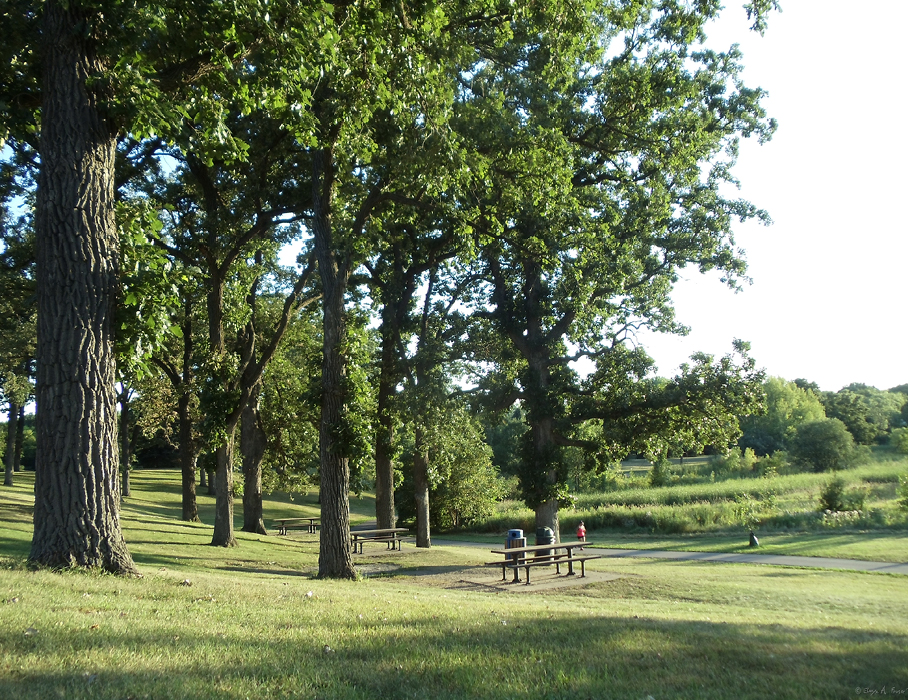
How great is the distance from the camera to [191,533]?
2380 cm

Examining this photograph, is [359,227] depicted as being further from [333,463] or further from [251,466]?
[251,466]

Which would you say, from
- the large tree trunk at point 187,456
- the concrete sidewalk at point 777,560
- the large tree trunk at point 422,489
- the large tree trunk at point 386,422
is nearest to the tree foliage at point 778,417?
the concrete sidewalk at point 777,560

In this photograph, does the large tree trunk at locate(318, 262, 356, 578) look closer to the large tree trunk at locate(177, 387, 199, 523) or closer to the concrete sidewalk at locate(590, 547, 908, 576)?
Result: the concrete sidewalk at locate(590, 547, 908, 576)

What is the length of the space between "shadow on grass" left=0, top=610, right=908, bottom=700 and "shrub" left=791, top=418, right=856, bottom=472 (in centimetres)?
5702

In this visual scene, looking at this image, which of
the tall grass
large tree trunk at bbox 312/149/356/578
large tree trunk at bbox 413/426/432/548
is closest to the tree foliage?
the tall grass

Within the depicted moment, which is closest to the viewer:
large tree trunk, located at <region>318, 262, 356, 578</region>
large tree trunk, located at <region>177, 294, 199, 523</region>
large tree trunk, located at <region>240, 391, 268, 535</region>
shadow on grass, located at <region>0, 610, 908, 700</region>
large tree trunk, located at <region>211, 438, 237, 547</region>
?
shadow on grass, located at <region>0, 610, 908, 700</region>

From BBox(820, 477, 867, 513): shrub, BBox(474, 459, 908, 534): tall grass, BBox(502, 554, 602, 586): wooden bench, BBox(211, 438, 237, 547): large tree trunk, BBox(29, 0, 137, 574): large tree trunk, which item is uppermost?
BBox(29, 0, 137, 574): large tree trunk

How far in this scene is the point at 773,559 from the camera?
73.1ft

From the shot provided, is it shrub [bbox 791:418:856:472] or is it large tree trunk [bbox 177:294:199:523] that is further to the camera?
shrub [bbox 791:418:856:472]

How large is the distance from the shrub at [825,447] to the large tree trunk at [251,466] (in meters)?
47.8

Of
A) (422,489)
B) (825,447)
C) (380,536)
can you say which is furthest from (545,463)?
(825,447)

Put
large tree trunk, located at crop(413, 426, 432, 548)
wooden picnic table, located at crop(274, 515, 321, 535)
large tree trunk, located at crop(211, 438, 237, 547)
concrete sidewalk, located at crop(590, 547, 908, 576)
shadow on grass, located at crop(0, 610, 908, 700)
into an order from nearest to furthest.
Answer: shadow on grass, located at crop(0, 610, 908, 700) < concrete sidewalk, located at crop(590, 547, 908, 576) < large tree trunk, located at crop(211, 438, 237, 547) < large tree trunk, located at crop(413, 426, 432, 548) < wooden picnic table, located at crop(274, 515, 321, 535)

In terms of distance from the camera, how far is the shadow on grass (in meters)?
4.43

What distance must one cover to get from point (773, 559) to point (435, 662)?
20.4 meters
